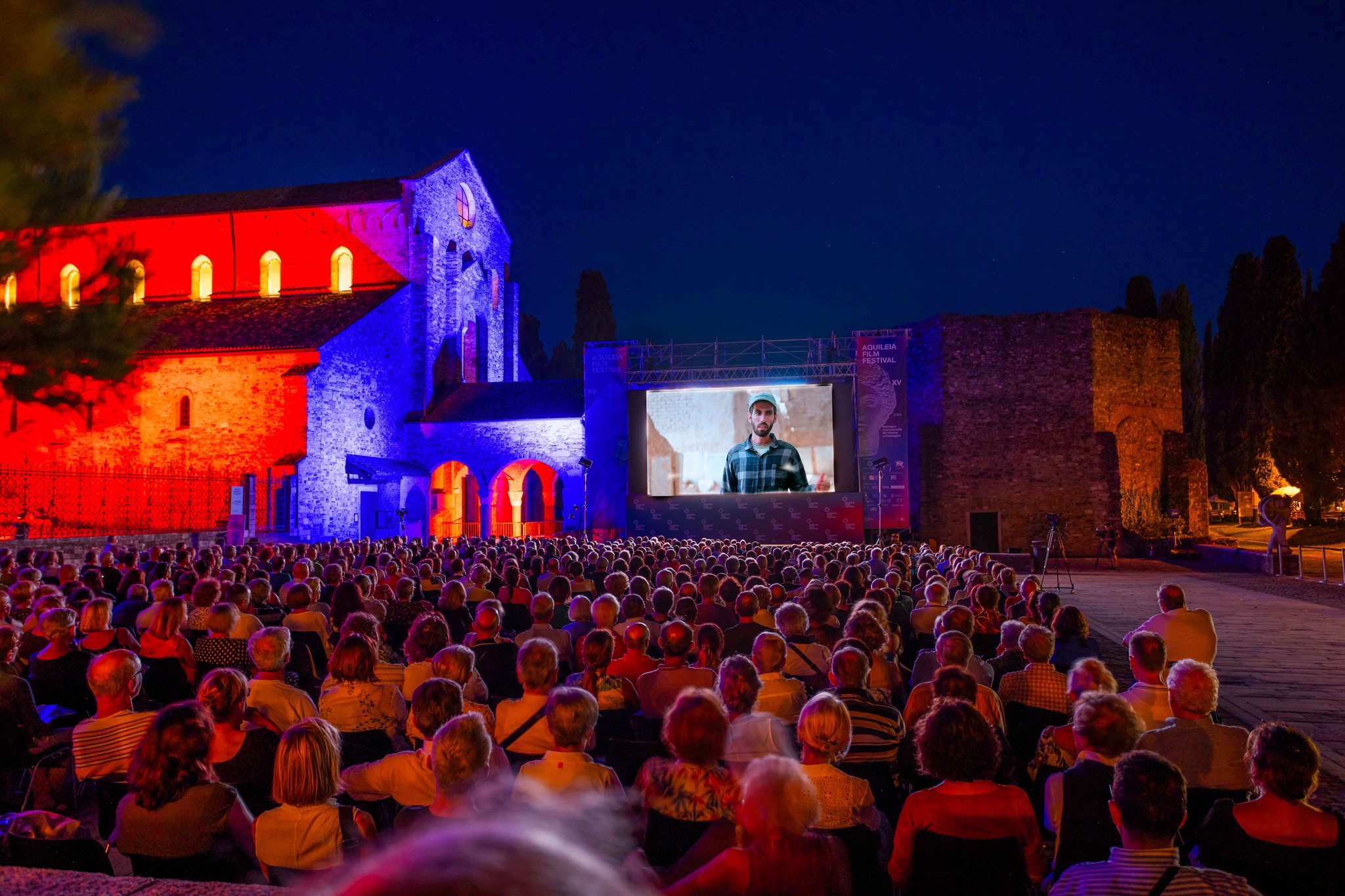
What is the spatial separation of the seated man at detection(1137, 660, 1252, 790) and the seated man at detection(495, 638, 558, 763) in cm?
253

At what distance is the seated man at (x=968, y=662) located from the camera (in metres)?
5.01

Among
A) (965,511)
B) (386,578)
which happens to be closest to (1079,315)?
(965,511)

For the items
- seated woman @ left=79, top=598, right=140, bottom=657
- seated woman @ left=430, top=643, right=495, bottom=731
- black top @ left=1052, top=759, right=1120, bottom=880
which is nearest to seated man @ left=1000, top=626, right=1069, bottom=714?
black top @ left=1052, top=759, right=1120, bottom=880

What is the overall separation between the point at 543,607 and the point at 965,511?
84.5 feet

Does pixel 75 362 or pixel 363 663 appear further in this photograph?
pixel 75 362

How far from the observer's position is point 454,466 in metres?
31.7

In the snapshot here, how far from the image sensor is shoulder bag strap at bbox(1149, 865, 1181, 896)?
2111mm

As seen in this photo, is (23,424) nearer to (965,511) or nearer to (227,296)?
(227,296)

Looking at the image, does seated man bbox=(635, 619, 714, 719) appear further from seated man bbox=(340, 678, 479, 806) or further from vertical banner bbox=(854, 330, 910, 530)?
vertical banner bbox=(854, 330, 910, 530)

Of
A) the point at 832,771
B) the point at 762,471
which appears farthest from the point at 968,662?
the point at 762,471

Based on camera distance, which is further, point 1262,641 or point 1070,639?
point 1262,641

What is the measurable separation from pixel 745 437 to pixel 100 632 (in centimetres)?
2061

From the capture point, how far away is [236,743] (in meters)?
3.54

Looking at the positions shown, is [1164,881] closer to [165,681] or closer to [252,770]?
[252,770]
